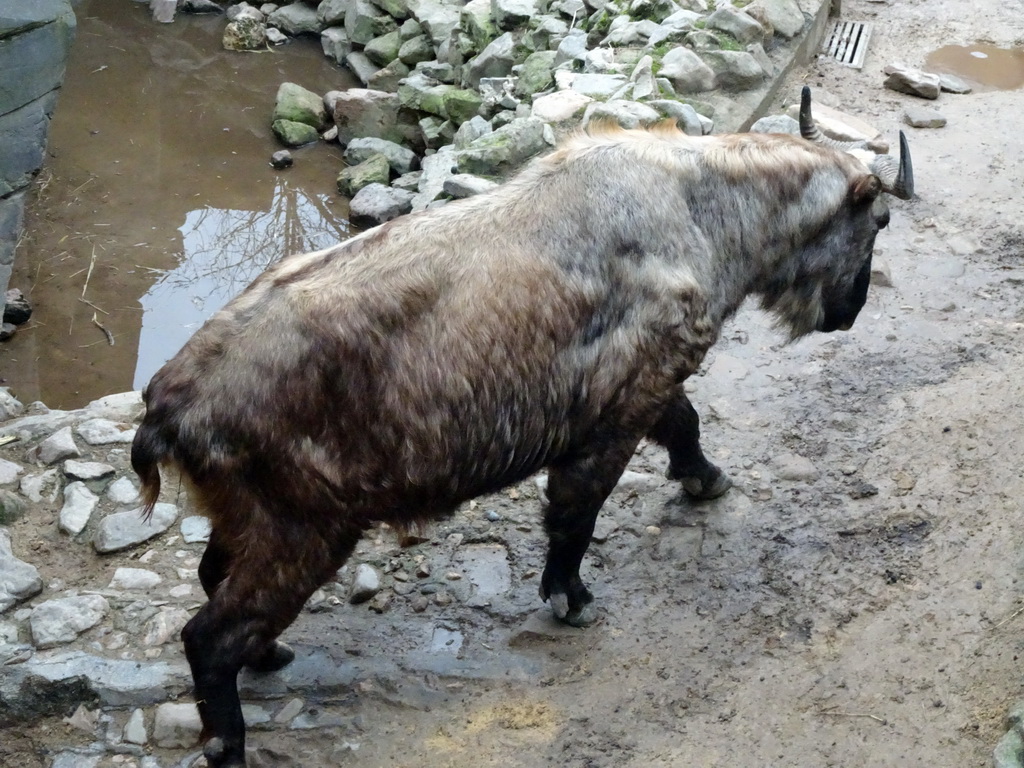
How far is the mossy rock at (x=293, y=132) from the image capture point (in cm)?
918

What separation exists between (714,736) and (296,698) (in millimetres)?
1478

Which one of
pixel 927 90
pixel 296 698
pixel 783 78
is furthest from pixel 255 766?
pixel 927 90

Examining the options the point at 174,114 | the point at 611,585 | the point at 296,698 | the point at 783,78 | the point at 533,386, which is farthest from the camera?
the point at 174,114

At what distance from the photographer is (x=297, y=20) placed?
11.4 m

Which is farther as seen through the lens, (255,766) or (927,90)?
(927,90)

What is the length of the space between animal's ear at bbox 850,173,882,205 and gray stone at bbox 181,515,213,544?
9.41ft

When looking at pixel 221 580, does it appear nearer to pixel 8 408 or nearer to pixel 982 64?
pixel 8 408

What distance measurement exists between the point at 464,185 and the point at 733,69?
210 centimetres

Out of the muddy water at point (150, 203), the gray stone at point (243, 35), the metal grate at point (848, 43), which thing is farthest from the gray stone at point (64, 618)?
the gray stone at point (243, 35)

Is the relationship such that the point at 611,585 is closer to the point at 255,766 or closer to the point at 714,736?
the point at 714,736

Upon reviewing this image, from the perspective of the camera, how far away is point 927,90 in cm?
748

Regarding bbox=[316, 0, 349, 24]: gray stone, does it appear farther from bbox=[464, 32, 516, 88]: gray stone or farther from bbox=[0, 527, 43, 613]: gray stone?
bbox=[0, 527, 43, 613]: gray stone

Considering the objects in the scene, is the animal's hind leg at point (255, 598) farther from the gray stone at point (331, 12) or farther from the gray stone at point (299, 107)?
the gray stone at point (331, 12)

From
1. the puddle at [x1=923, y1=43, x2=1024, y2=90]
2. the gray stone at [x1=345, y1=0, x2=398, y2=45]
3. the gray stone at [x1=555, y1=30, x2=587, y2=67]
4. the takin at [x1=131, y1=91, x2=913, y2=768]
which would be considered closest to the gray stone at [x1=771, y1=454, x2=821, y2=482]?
the takin at [x1=131, y1=91, x2=913, y2=768]
